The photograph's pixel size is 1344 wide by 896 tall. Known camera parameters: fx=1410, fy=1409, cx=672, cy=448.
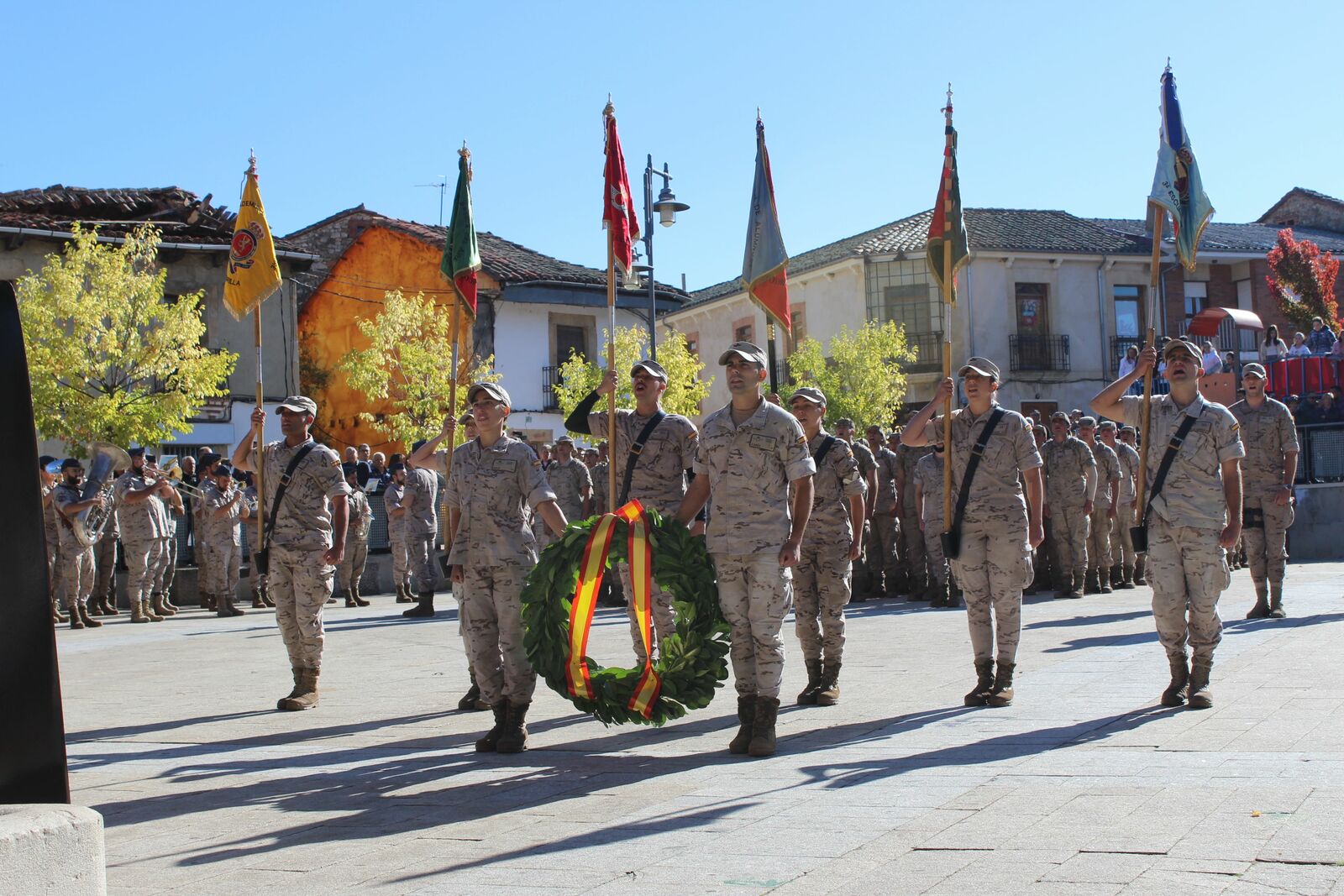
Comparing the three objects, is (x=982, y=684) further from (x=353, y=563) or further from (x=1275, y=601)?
(x=353, y=563)

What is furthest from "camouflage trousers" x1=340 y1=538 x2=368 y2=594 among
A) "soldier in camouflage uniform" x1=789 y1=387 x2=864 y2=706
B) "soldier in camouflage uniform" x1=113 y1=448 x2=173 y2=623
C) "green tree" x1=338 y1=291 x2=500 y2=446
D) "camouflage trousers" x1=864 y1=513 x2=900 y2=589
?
"green tree" x1=338 y1=291 x2=500 y2=446

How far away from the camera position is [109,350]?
92.4 ft

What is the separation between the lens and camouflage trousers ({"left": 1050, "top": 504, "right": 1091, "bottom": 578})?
53.9ft

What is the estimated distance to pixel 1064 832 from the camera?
5047 mm

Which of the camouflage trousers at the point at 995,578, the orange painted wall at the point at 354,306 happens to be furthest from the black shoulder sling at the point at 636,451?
the orange painted wall at the point at 354,306

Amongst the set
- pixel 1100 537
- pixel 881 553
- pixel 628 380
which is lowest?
pixel 881 553

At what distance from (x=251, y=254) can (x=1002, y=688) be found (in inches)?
277

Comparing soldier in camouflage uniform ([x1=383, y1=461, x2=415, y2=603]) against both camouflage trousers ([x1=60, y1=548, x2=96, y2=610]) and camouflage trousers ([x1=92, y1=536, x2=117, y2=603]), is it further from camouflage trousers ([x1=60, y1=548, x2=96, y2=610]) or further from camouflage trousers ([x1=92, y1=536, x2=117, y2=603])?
camouflage trousers ([x1=60, y1=548, x2=96, y2=610])

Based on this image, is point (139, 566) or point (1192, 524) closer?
point (1192, 524)

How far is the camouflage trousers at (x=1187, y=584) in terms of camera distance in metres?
7.98

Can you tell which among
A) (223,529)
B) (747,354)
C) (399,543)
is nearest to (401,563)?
(399,543)

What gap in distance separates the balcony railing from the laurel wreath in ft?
118

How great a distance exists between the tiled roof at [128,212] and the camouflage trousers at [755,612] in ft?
89.2

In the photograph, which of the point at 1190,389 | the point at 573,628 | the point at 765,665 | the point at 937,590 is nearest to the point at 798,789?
the point at 765,665
